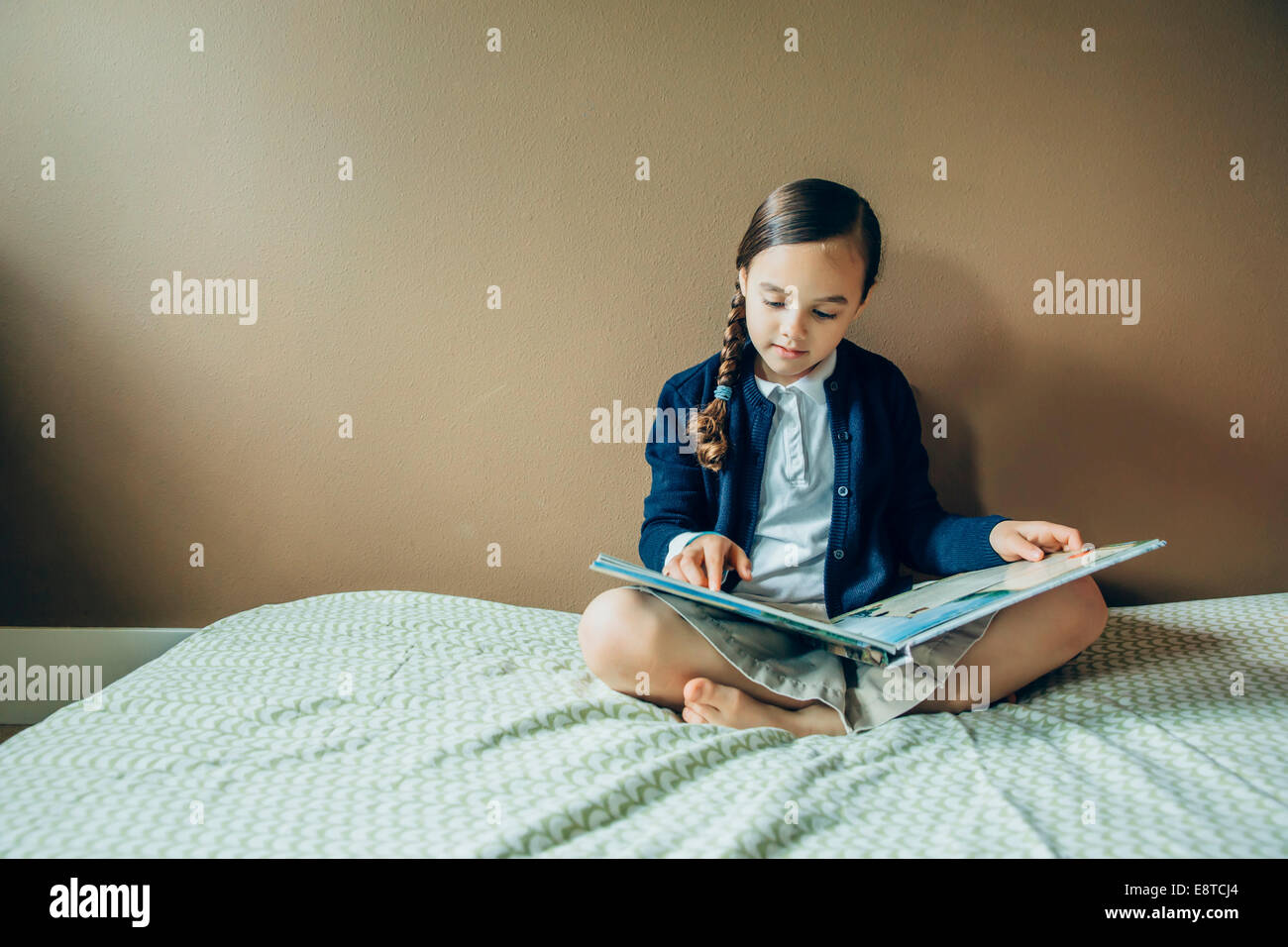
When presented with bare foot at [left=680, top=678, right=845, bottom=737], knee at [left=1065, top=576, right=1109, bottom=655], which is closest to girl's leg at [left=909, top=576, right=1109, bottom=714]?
knee at [left=1065, top=576, right=1109, bottom=655]

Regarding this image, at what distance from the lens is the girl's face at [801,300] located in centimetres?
86

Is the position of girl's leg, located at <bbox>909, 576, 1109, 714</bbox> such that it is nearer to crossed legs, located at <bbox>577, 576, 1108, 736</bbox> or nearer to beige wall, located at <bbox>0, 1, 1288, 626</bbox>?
crossed legs, located at <bbox>577, 576, 1108, 736</bbox>

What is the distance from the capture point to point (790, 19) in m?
1.11

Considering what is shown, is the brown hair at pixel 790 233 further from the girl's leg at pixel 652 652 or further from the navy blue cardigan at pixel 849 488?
the girl's leg at pixel 652 652

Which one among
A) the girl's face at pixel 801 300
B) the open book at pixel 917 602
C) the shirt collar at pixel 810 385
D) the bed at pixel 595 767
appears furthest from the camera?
the shirt collar at pixel 810 385

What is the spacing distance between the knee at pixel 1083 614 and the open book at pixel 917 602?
0.20ft

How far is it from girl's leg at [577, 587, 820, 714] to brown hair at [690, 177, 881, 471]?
25 centimetres

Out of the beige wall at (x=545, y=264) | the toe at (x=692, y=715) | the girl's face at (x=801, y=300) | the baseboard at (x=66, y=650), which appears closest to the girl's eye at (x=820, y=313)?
the girl's face at (x=801, y=300)

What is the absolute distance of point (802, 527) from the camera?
958 millimetres

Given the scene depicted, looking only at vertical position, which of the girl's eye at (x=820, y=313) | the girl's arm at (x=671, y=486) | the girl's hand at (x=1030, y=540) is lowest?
the girl's hand at (x=1030, y=540)

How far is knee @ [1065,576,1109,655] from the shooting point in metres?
0.80

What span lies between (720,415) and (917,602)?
33 centimetres

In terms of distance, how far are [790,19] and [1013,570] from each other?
0.86 m

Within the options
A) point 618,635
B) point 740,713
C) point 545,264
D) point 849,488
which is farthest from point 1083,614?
point 545,264
